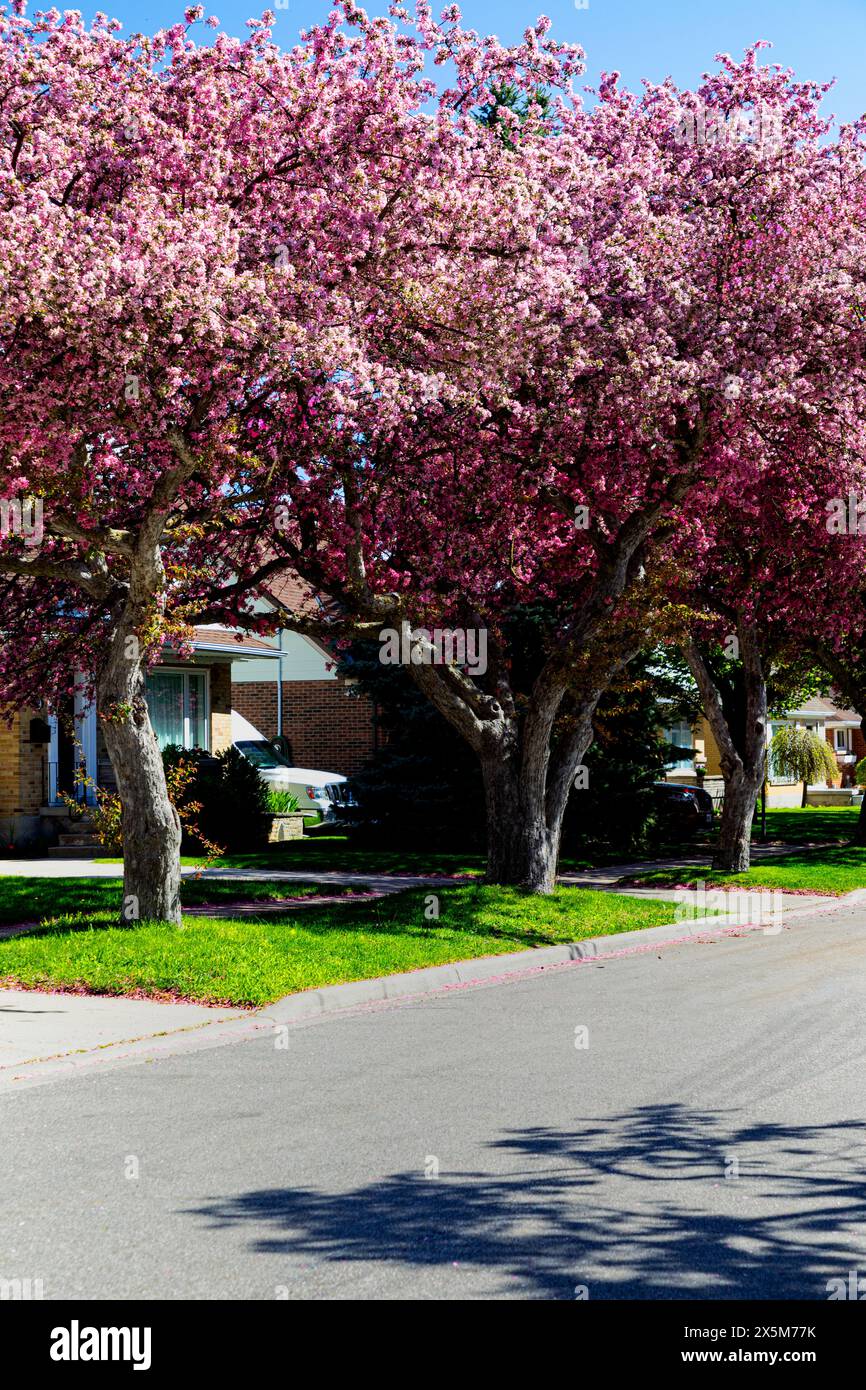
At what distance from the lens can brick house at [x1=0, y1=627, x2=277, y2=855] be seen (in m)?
24.9

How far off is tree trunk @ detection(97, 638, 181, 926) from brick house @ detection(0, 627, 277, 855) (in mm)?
10055

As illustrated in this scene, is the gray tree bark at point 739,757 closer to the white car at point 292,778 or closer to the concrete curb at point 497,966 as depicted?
the concrete curb at point 497,966

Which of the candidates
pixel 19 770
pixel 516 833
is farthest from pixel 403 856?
pixel 516 833

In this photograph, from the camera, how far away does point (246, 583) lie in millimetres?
14852

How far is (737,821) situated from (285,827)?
9769 millimetres

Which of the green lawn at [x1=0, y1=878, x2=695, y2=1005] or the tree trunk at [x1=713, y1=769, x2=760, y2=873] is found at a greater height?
the tree trunk at [x1=713, y1=769, x2=760, y2=873]

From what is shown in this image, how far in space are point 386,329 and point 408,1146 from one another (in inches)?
315

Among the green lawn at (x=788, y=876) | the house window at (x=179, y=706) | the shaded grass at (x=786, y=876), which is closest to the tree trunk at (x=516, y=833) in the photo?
the shaded grass at (x=786, y=876)

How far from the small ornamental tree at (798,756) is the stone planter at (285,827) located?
3007 centimetres

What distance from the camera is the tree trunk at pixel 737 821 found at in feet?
70.5

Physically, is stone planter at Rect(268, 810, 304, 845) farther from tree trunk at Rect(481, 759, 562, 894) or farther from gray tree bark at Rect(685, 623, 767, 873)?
tree trunk at Rect(481, 759, 562, 894)

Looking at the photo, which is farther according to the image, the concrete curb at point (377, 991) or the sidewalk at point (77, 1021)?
the sidewalk at point (77, 1021)

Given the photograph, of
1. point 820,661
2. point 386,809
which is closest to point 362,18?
point 386,809

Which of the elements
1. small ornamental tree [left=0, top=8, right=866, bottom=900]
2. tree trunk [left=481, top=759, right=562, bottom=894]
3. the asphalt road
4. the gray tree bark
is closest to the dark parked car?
the gray tree bark
